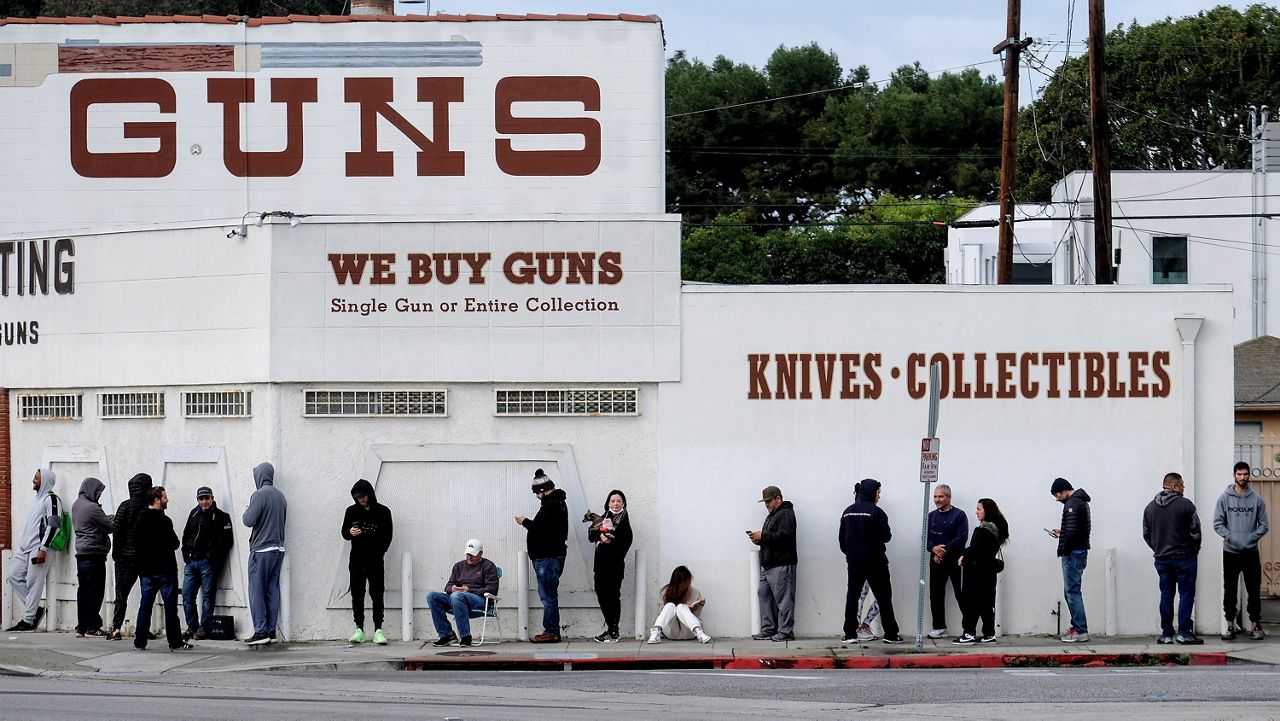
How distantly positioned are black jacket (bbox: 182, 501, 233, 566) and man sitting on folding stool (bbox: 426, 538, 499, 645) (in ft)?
7.83

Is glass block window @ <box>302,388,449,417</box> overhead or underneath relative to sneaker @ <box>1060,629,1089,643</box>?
overhead

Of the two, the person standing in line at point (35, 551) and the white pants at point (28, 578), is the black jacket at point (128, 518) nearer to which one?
the person standing in line at point (35, 551)

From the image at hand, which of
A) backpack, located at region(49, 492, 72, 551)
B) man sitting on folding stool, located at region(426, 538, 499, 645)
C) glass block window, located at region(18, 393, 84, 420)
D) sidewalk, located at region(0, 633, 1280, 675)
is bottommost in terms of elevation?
sidewalk, located at region(0, 633, 1280, 675)

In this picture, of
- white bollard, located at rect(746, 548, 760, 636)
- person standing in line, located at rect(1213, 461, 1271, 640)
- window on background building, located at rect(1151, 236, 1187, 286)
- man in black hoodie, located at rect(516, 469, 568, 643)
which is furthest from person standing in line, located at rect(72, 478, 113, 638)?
window on background building, located at rect(1151, 236, 1187, 286)

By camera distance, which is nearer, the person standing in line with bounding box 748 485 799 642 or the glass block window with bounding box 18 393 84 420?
the person standing in line with bounding box 748 485 799 642

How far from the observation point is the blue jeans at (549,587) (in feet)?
57.6

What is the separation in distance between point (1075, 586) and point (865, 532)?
225 centimetres

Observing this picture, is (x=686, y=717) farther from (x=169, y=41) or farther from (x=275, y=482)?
(x=169, y=41)

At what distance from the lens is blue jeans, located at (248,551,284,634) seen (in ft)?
58.0

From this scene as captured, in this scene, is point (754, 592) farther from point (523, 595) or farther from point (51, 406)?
point (51, 406)

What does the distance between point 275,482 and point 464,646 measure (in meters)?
2.79

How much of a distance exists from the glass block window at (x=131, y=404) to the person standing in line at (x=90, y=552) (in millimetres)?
901

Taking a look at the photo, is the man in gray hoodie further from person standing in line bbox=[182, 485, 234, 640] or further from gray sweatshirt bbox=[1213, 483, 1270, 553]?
gray sweatshirt bbox=[1213, 483, 1270, 553]

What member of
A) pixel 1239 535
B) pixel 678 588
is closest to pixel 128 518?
pixel 678 588
